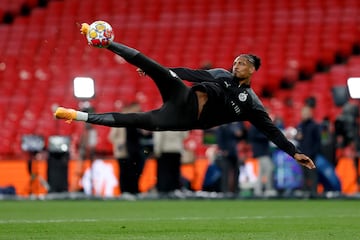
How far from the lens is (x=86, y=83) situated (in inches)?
764

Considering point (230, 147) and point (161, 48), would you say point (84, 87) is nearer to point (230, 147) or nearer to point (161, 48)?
point (230, 147)

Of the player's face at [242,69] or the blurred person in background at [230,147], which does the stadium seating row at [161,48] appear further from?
the player's face at [242,69]

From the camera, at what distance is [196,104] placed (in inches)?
434

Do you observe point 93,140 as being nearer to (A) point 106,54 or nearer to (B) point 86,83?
(B) point 86,83

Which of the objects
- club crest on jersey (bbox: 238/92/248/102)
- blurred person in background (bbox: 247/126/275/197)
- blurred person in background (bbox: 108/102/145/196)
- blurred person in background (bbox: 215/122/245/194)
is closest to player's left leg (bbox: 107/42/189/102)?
club crest on jersey (bbox: 238/92/248/102)

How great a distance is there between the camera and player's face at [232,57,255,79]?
11453 mm

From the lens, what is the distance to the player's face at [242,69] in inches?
451

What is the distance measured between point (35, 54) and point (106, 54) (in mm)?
2123
